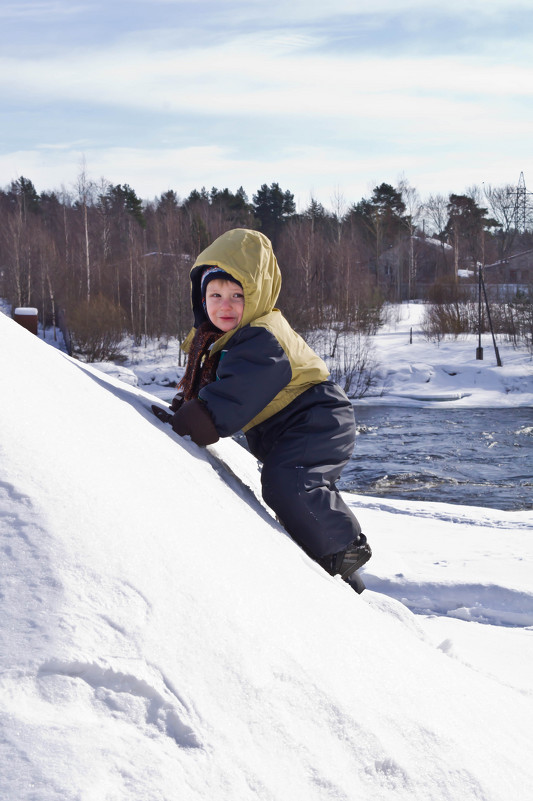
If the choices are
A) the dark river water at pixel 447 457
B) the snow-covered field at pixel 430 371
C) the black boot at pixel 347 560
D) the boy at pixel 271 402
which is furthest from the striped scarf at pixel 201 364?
the snow-covered field at pixel 430 371

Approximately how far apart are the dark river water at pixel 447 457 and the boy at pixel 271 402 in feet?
22.0

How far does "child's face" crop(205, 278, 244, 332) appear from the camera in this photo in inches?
89.3

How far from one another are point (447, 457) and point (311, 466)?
31.9 ft

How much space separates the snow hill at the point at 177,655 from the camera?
2.95ft

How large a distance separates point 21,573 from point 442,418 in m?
15.7

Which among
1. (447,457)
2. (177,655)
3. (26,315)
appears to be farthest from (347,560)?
(447,457)

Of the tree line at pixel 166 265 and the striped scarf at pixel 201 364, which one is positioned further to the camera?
the tree line at pixel 166 265

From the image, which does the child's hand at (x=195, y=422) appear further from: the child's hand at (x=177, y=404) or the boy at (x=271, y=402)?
the child's hand at (x=177, y=404)

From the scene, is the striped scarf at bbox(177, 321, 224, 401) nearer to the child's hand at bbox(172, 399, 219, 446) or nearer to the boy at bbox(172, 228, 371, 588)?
the boy at bbox(172, 228, 371, 588)

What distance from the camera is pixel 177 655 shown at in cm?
105

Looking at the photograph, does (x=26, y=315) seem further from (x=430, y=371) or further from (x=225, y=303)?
(x=430, y=371)

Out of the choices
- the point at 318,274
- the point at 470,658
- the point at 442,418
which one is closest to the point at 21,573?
the point at 470,658

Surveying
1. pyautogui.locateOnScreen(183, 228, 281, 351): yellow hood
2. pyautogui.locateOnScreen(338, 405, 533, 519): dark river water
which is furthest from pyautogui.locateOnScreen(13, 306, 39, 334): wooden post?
pyautogui.locateOnScreen(338, 405, 533, 519): dark river water

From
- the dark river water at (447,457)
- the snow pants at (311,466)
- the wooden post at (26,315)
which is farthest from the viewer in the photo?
the dark river water at (447,457)
